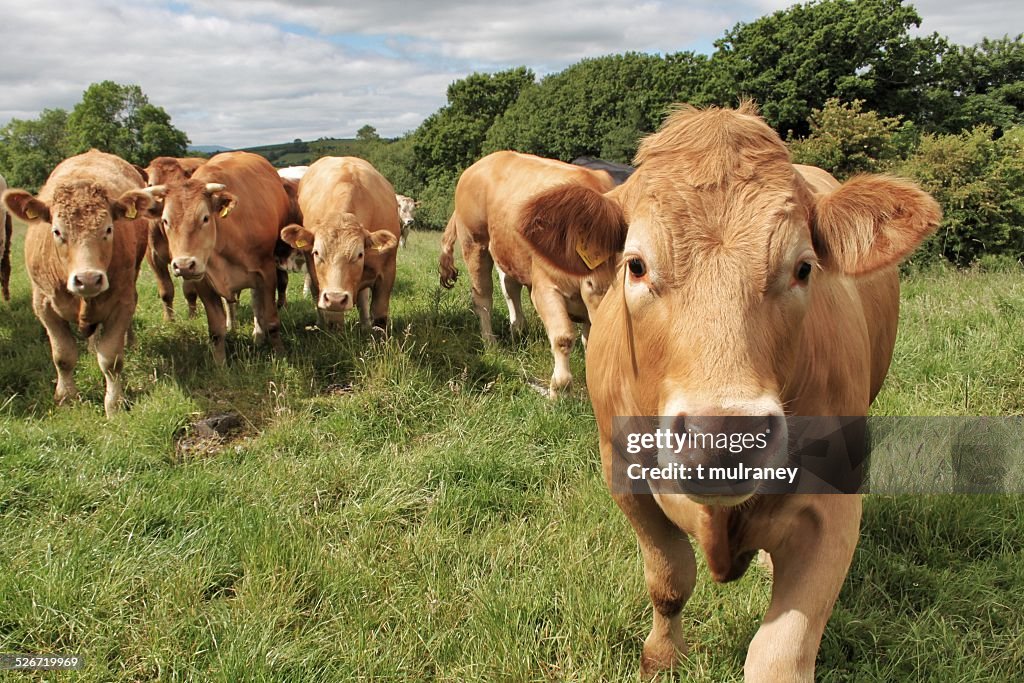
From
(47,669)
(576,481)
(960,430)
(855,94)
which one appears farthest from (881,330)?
(855,94)

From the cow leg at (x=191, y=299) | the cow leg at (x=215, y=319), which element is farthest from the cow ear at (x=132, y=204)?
the cow leg at (x=191, y=299)

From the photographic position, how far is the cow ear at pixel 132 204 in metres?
5.62

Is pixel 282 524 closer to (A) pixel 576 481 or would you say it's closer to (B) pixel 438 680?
(B) pixel 438 680

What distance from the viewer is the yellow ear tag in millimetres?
2125

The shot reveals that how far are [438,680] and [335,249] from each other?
15.0 ft

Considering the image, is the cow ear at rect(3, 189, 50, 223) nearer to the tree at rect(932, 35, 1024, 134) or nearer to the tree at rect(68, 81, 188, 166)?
the tree at rect(932, 35, 1024, 134)

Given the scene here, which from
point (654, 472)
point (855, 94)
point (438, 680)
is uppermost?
point (855, 94)

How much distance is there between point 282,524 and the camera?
132 inches

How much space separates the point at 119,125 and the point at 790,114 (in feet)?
141

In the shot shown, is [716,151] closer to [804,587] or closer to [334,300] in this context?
[804,587]

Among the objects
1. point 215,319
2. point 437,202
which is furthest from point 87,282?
point 437,202

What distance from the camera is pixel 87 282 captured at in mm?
5160

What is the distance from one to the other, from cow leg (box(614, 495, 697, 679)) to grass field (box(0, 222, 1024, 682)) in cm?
9

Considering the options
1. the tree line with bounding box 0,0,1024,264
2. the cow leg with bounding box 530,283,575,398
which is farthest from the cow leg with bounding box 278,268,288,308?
the tree line with bounding box 0,0,1024,264
